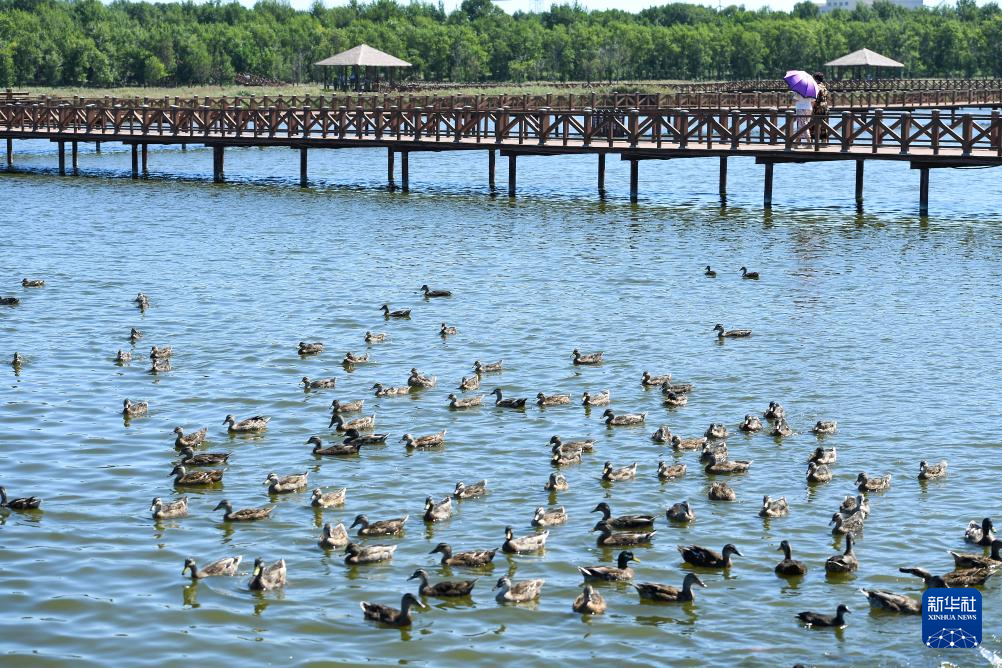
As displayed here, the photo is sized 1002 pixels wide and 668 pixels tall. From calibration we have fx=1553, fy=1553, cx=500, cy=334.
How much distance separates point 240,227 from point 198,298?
12762 millimetres

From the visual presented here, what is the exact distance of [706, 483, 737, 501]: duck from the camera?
20.6 m

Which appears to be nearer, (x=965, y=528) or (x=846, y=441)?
(x=965, y=528)

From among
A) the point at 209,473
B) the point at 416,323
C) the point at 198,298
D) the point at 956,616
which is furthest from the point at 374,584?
the point at 198,298

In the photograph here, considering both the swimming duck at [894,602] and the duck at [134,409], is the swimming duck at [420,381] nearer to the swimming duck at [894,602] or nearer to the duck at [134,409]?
the duck at [134,409]

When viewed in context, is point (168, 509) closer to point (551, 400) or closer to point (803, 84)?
point (551, 400)

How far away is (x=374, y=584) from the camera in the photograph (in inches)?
696

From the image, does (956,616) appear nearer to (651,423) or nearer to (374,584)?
(374,584)

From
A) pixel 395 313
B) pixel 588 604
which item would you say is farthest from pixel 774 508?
pixel 395 313

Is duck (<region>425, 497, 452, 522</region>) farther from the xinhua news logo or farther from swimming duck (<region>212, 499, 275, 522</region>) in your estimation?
the xinhua news logo

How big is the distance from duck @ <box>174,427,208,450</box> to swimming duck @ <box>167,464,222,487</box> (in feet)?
4.35

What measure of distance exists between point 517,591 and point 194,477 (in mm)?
6110

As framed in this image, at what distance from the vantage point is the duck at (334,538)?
18.7 meters

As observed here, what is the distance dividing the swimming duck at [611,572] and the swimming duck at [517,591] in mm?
749

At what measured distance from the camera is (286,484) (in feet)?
68.4
